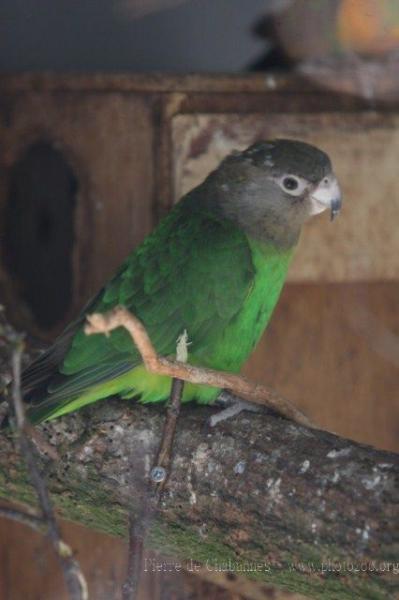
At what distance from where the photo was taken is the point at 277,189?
293 cm

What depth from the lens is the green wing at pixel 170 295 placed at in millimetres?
2535

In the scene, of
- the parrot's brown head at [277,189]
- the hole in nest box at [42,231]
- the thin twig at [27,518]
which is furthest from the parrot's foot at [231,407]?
the hole in nest box at [42,231]

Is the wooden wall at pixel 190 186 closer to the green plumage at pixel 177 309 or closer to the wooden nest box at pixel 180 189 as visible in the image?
the wooden nest box at pixel 180 189

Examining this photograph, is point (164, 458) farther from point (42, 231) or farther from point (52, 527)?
point (42, 231)

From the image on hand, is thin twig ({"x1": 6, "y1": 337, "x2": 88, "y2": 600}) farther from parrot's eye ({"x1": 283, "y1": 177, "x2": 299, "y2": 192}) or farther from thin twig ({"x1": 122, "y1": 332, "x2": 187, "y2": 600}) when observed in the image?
parrot's eye ({"x1": 283, "y1": 177, "x2": 299, "y2": 192})

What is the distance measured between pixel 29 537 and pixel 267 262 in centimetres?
142

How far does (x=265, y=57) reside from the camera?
3764 millimetres

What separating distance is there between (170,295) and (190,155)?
0.69m

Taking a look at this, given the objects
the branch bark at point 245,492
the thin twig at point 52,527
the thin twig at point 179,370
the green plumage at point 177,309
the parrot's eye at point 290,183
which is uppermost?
the parrot's eye at point 290,183

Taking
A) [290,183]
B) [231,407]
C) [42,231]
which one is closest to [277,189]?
[290,183]

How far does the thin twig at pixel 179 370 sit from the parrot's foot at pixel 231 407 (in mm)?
21

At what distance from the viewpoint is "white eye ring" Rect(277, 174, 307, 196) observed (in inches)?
114

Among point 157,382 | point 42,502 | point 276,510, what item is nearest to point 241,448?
point 276,510

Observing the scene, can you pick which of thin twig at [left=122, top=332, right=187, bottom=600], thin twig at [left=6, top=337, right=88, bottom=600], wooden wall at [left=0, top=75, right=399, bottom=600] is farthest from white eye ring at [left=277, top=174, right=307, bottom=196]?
thin twig at [left=6, top=337, right=88, bottom=600]
